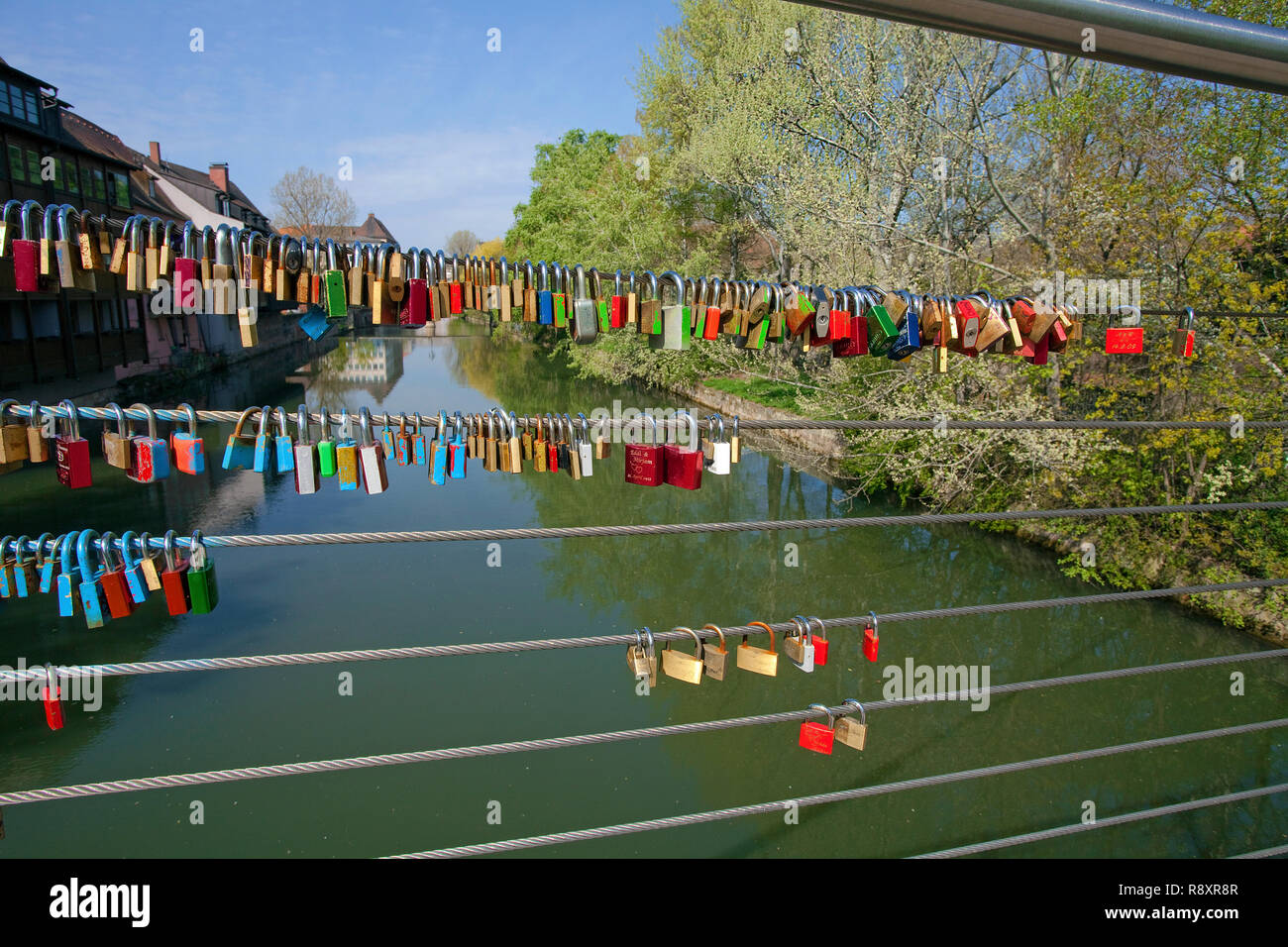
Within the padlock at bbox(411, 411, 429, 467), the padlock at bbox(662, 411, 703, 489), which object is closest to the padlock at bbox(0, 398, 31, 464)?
the padlock at bbox(411, 411, 429, 467)

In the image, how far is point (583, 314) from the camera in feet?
8.21

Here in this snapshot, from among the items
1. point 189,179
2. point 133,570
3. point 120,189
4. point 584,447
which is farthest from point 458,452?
point 189,179

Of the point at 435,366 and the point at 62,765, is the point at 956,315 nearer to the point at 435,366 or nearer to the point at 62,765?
the point at 62,765

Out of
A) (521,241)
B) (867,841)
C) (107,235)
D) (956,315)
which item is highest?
(521,241)

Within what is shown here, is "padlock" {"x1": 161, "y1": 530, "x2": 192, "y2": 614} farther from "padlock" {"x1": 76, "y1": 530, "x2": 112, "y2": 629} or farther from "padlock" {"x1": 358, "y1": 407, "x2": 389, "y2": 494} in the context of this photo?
"padlock" {"x1": 358, "y1": 407, "x2": 389, "y2": 494}

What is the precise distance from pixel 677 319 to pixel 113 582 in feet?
5.43

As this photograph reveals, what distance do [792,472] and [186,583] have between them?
51.1 ft

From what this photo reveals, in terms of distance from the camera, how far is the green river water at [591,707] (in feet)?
19.4

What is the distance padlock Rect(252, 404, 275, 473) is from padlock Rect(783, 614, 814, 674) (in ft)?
4.75

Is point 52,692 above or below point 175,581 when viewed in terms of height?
below

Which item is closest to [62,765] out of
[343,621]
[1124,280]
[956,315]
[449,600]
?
[343,621]

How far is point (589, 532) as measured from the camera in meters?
1.81

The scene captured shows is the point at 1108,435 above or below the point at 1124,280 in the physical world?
below

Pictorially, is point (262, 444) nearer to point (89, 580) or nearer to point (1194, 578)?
point (89, 580)
